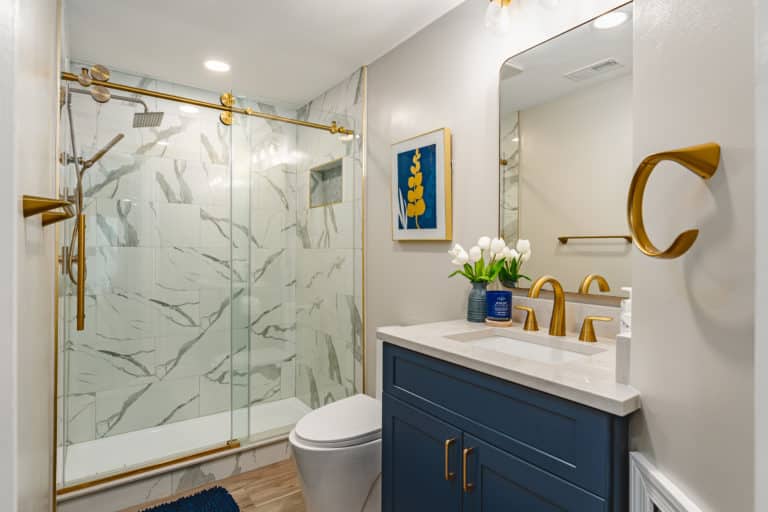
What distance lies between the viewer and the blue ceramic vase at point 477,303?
181cm

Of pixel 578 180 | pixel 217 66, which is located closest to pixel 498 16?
pixel 578 180

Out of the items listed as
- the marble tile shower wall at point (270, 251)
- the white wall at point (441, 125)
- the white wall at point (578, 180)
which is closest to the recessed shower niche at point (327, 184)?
the marble tile shower wall at point (270, 251)

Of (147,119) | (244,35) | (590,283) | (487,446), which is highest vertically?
(244,35)

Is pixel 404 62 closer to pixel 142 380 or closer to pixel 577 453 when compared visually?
pixel 577 453

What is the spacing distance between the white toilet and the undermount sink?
634 millimetres

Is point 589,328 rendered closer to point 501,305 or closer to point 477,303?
point 501,305

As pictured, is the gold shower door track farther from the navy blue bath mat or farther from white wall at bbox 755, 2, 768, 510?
white wall at bbox 755, 2, 768, 510

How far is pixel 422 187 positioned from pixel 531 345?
989 millimetres

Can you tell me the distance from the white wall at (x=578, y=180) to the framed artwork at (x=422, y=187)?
0.42 m

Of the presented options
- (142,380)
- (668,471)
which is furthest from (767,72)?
(142,380)

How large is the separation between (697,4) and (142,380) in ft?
10.0

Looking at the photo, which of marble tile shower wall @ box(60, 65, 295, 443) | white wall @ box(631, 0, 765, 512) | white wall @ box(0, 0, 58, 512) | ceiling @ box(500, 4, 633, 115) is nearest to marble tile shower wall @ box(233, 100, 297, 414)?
marble tile shower wall @ box(60, 65, 295, 443)

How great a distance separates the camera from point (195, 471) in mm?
2336

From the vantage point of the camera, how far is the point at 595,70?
4.98ft
